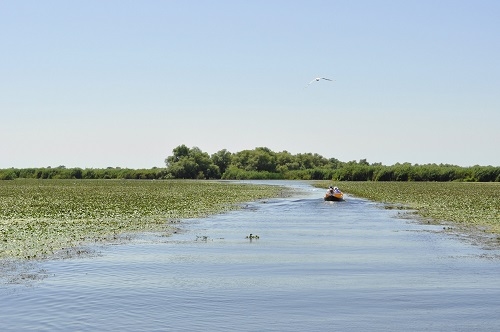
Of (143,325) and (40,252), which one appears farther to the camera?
(40,252)

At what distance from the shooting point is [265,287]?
2177cm

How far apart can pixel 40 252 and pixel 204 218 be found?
67.8 ft

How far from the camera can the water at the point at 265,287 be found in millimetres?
17297

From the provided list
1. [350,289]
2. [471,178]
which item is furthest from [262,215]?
[471,178]

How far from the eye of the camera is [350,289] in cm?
2136

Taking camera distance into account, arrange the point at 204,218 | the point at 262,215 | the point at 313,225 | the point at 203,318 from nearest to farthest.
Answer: the point at 203,318
the point at 313,225
the point at 204,218
the point at 262,215

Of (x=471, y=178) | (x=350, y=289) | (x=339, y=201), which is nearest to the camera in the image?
(x=350, y=289)

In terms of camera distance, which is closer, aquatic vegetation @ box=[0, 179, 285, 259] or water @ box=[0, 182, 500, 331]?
water @ box=[0, 182, 500, 331]

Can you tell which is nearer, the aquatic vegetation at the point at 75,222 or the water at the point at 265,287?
the water at the point at 265,287

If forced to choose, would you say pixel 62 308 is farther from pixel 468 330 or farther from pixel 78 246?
pixel 78 246

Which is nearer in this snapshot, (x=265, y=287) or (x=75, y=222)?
(x=265, y=287)

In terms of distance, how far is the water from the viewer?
17297 millimetres

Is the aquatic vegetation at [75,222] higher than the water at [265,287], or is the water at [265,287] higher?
the aquatic vegetation at [75,222]

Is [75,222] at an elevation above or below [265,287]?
above
